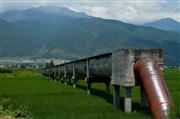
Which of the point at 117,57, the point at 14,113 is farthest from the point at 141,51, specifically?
the point at 14,113

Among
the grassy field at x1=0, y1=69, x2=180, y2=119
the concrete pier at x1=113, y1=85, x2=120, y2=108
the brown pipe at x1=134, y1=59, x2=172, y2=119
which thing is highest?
the brown pipe at x1=134, y1=59, x2=172, y2=119

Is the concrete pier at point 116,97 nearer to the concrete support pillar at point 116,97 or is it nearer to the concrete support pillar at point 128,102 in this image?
the concrete support pillar at point 116,97

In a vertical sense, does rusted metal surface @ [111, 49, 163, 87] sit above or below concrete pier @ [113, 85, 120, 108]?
above

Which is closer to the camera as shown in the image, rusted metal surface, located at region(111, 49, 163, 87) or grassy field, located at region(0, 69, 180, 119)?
grassy field, located at region(0, 69, 180, 119)

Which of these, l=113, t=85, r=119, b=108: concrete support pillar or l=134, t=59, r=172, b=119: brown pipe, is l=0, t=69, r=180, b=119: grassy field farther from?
l=134, t=59, r=172, b=119: brown pipe

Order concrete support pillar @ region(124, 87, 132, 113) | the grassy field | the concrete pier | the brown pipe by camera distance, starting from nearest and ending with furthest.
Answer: the brown pipe, the grassy field, concrete support pillar @ region(124, 87, 132, 113), the concrete pier

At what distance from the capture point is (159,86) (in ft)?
50.3

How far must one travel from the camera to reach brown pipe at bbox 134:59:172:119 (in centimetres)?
1409

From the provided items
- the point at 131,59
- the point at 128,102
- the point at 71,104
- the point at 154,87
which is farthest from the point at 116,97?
the point at 154,87

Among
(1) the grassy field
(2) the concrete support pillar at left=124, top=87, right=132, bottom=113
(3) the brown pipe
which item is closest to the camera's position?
(3) the brown pipe

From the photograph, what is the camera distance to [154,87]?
15336mm

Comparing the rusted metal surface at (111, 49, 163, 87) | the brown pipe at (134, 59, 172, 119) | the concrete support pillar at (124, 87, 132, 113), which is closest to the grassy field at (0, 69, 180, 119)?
the concrete support pillar at (124, 87, 132, 113)

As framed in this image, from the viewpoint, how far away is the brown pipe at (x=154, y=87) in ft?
46.2

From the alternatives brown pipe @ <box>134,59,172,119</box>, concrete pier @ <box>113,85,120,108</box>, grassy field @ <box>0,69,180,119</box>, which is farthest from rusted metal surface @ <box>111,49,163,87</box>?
concrete pier @ <box>113,85,120,108</box>
